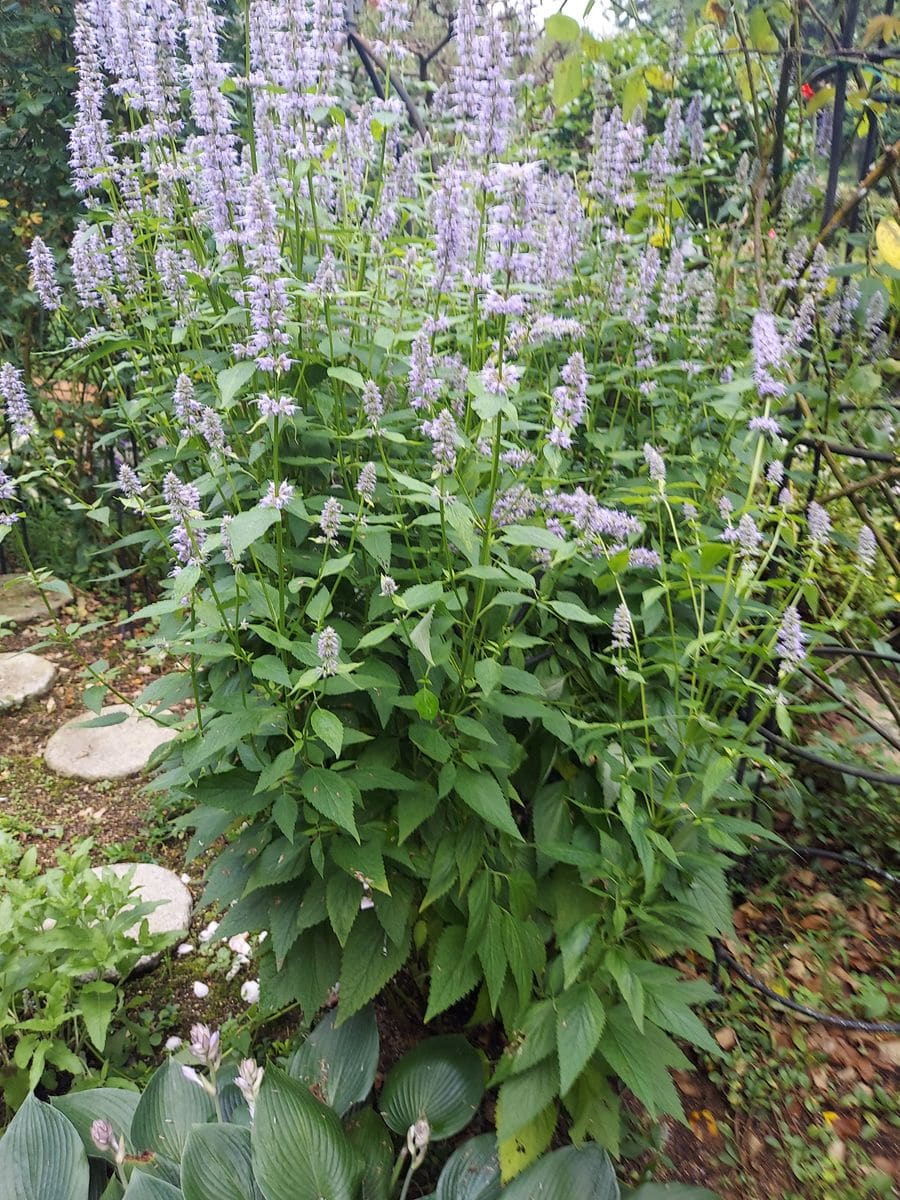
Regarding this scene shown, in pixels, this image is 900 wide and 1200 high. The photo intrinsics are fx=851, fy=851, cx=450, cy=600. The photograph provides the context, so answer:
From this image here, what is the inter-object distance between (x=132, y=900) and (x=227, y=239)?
5.94 feet

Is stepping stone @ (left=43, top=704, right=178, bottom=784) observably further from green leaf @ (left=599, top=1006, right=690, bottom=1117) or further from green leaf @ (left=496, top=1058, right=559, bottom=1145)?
green leaf @ (left=599, top=1006, right=690, bottom=1117)

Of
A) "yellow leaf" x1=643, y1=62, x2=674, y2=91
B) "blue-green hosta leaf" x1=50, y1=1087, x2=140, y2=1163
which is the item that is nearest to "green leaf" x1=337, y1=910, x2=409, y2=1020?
"blue-green hosta leaf" x1=50, y1=1087, x2=140, y2=1163

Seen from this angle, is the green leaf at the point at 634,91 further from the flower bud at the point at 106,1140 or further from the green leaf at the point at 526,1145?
the flower bud at the point at 106,1140

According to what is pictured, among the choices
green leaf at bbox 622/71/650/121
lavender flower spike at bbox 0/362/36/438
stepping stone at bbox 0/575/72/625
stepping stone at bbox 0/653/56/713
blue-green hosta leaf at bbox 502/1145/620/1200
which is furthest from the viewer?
stepping stone at bbox 0/575/72/625

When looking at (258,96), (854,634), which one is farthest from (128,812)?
(854,634)

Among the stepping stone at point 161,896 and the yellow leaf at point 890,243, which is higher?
the yellow leaf at point 890,243

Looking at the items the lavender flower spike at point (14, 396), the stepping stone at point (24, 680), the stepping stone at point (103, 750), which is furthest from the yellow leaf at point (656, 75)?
the stepping stone at point (24, 680)

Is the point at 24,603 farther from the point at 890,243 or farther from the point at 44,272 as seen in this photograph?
the point at 890,243

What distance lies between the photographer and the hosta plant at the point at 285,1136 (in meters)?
1.76

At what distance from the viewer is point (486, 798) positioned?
1.78 m

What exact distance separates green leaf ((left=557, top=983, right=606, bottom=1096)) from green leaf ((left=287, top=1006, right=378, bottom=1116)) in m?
0.58

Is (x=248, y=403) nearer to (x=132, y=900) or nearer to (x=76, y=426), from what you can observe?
(x=132, y=900)

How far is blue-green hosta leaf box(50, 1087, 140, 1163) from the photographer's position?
1.99 meters

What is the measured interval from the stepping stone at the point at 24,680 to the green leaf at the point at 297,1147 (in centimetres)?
303
